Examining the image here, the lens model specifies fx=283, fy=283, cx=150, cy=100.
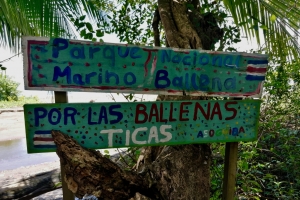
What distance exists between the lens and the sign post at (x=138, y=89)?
3.88 feet

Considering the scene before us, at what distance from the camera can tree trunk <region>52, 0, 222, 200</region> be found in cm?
122

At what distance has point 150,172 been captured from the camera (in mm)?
1451

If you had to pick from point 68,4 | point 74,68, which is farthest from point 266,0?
point 74,68

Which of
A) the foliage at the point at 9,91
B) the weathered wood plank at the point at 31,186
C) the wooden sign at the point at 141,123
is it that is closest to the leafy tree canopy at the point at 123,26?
the wooden sign at the point at 141,123

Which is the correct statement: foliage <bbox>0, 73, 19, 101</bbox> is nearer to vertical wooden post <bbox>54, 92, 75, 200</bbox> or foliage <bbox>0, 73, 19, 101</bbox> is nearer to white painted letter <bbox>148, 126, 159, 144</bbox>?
vertical wooden post <bbox>54, 92, 75, 200</bbox>

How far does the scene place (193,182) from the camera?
1.54m

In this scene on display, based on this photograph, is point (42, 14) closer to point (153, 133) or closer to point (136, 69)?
point (136, 69)

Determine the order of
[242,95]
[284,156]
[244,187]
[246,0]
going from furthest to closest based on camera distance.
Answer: [284,156], [244,187], [246,0], [242,95]

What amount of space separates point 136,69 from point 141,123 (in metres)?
0.25

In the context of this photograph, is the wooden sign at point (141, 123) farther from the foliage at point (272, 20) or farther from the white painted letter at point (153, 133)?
the foliage at point (272, 20)

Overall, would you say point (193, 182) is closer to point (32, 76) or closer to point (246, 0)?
point (32, 76)

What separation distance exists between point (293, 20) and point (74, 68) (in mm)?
1511

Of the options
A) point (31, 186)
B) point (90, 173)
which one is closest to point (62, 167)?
point (90, 173)

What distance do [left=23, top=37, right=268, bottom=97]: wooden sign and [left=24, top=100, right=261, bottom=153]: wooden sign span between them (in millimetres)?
72
